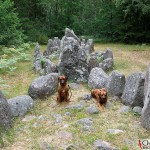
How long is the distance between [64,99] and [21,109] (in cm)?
140

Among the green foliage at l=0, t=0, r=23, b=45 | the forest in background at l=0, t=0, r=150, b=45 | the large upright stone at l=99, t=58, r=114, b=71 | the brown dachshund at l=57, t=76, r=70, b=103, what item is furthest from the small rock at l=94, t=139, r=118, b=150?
the forest in background at l=0, t=0, r=150, b=45

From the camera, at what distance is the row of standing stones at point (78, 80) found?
8711 mm

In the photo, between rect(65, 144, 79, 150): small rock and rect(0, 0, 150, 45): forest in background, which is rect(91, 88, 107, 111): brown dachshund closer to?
rect(65, 144, 79, 150): small rock

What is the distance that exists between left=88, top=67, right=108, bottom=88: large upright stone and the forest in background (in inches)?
500

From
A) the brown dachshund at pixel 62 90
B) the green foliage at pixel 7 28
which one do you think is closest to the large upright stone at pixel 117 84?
the brown dachshund at pixel 62 90

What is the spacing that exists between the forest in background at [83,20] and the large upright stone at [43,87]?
46.3ft

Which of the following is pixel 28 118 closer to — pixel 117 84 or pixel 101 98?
pixel 101 98

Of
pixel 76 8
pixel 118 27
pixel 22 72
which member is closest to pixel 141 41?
pixel 118 27

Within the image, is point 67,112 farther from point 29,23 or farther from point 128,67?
point 29,23

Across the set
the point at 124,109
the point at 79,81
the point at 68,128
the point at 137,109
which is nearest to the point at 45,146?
the point at 68,128

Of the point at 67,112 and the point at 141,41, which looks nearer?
the point at 67,112

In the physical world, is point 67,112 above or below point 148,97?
below

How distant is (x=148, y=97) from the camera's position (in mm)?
8508

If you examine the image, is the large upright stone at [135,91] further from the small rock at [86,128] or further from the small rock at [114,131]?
the small rock at [86,128]
